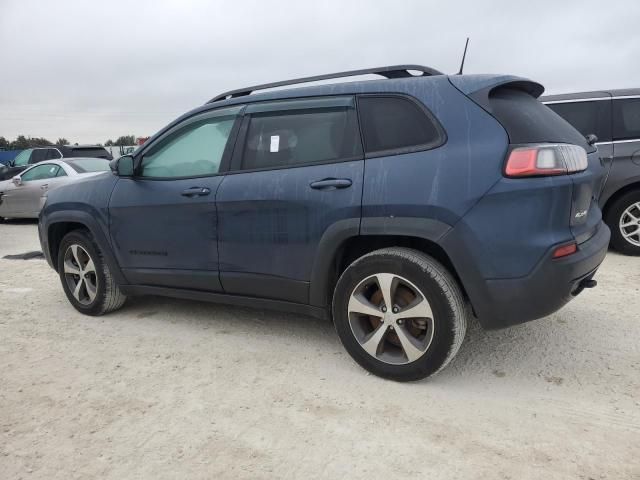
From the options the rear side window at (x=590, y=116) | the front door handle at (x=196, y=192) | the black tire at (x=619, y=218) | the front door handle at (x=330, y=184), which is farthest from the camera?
the rear side window at (x=590, y=116)

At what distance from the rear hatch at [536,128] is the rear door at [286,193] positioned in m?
0.76

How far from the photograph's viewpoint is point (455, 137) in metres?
2.68

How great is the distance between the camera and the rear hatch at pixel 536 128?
2.62 m

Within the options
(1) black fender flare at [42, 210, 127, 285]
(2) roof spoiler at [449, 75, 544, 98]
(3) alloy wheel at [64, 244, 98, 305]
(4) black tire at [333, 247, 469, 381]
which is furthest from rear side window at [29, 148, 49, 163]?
(2) roof spoiler at [449, 75, 544, 98]

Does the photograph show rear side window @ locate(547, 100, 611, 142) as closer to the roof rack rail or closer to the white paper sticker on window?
the roof rack rail

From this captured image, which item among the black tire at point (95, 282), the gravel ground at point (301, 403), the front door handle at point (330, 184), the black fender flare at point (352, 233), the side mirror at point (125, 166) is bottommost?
the gravel ground at point (301, 403)

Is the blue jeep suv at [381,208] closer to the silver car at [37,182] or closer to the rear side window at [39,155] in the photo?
the silver car at [37,182]

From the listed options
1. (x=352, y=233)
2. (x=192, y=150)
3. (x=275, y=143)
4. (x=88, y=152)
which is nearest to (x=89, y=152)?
(x=88, y=152)

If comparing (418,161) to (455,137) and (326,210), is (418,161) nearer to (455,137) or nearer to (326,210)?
(455,137)

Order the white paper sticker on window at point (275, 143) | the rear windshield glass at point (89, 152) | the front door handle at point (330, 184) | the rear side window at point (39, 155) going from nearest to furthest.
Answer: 1. the front door handle at point (330, 184)
2. the white paper sticker on window at point (275, 143)
3. the rear windshield glass at point (89, 152)
4. the rear side window at point (39, 155)

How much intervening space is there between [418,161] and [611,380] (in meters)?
1.67

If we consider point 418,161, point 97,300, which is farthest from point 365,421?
point 97,300

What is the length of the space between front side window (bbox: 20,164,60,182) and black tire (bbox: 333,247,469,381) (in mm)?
9010

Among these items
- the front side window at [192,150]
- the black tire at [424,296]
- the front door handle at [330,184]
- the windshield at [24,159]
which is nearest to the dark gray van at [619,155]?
the black tire at [424,296]
